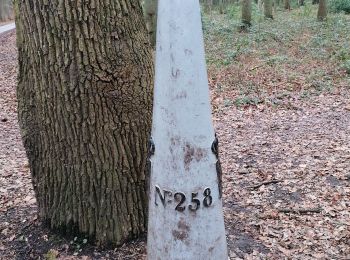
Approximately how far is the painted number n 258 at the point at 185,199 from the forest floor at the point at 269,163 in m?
1.41

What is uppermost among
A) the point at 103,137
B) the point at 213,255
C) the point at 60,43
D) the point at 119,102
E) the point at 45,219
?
the point at 60,43

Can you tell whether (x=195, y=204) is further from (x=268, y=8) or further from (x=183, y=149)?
(x=268, y=8)

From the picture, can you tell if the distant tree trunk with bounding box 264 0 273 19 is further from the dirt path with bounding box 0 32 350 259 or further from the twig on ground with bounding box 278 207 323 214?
the twig on ground with bounding box 278 207 323 214

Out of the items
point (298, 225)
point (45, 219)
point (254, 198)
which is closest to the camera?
point (45, 219)

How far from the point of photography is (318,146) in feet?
21.8

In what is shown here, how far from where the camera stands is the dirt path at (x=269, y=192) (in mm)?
3889

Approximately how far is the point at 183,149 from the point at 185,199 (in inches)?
11.8

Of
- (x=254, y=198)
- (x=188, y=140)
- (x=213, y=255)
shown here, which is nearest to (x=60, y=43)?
(x=188, y=140)

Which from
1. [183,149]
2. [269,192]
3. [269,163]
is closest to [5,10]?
[269,163]

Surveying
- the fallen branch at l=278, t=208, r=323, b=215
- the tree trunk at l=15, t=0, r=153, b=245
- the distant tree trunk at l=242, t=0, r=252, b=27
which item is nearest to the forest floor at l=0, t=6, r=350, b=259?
the fallen branch at l=278, t=208, r=323, b=215

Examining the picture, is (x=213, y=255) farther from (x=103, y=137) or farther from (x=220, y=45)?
(x=220, y=45)

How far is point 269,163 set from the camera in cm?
611

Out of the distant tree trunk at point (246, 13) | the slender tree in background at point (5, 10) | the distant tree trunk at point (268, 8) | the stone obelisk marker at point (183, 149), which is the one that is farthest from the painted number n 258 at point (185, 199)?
the slender tree in background at point (5, 10)

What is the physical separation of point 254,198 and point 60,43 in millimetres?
Result: 2822
